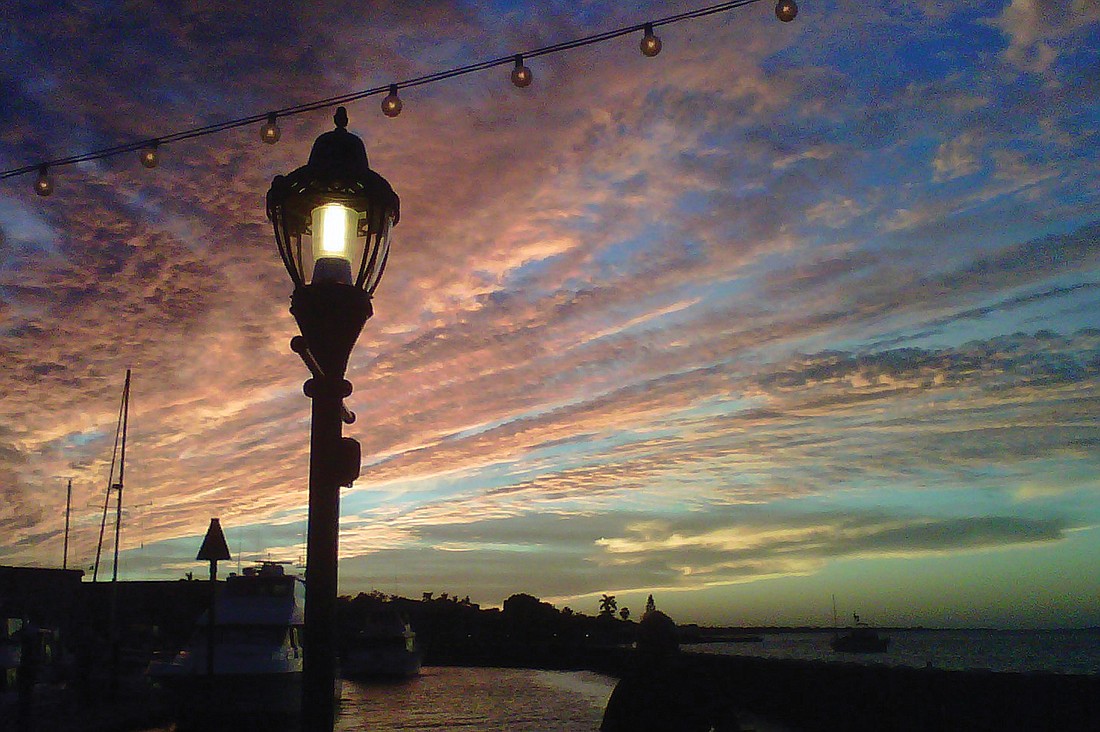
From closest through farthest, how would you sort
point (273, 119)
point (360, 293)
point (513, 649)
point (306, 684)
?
point (306, 684) → point (360, 293) → point (273, 119) → point (513, 649)

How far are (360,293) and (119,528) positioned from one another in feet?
150

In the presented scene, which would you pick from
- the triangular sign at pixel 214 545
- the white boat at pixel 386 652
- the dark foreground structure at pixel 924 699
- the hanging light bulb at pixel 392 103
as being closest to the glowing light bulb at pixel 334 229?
the hanging light bulb at pixel 392 103

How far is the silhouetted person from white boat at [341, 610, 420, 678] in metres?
62.4

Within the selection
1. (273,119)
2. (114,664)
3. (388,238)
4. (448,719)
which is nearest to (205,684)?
(114,664)

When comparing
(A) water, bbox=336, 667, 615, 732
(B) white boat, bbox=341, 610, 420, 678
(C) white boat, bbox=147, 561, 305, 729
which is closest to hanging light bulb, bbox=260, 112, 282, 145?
(C) white boat, bbox=147, 561, 305, 729

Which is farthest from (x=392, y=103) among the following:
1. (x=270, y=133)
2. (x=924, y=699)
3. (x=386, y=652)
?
(x=386, y=652)

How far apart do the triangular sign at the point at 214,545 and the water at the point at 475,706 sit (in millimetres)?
16334

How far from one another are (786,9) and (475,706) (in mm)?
34966

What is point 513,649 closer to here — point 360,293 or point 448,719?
point 448,719

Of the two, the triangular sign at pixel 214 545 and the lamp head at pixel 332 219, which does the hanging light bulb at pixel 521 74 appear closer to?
the lamp head at pixel 332 219

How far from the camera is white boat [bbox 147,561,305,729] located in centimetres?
2244

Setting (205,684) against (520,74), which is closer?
(520,74)

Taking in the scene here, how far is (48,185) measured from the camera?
8.45 meters

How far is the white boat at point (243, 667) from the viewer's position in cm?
2244
